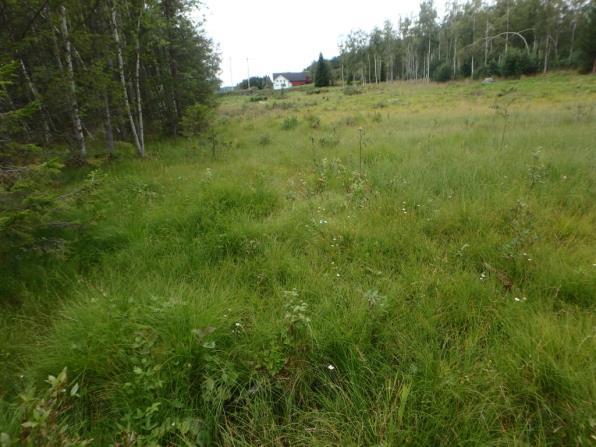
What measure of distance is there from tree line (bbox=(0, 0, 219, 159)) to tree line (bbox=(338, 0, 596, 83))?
75.5ft

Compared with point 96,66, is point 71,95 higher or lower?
lower

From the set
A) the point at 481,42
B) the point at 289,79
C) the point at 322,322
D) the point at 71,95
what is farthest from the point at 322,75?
the point at 322,322

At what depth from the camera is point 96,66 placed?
20.3ft

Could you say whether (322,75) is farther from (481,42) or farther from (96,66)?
(96,66)

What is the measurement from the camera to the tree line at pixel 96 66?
19.4ft

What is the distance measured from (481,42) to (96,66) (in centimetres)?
5093

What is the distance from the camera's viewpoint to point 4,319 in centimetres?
241

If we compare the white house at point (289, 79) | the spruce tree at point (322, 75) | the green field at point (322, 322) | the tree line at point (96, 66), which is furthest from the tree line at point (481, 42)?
the white house at point (289, 79)

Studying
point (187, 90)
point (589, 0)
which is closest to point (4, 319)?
point (187, 90)

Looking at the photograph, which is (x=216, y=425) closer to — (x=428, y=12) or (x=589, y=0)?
(x=589, y=0)

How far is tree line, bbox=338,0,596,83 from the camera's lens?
33.2 metres

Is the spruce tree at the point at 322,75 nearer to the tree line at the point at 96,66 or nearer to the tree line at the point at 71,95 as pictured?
the tree line at the point at 71,95

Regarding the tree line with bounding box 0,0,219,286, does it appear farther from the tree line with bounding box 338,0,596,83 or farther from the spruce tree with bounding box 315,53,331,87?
the spruce tree with bounding box 315,53,331,87

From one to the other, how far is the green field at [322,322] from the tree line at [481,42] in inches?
1046
